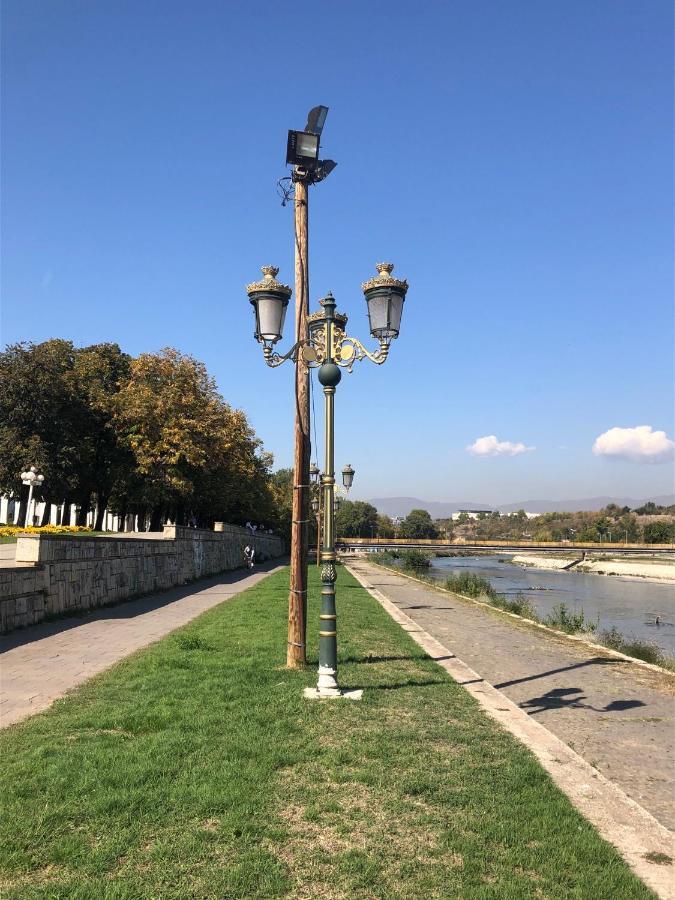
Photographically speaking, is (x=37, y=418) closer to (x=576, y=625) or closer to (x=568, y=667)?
(x=576, y=625)

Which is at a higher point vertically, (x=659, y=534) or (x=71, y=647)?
(x=659, y=534)

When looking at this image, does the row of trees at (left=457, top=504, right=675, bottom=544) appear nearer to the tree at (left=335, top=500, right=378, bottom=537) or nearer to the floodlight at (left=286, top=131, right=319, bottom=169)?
the tree at (left=335, top=500, right=378, bottom=537)

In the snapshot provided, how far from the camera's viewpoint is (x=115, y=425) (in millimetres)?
35906

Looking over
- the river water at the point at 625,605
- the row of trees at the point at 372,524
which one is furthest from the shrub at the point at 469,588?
the row of trees at the point at 372,524

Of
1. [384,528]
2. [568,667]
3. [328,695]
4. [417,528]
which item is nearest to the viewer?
[328,695]

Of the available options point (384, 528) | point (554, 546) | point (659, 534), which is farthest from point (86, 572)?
point (384, 528)

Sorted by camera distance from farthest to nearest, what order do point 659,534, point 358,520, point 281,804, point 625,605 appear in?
point 358,520, point 659,534, point 625,605, point 281,804

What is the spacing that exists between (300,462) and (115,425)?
1158 inches

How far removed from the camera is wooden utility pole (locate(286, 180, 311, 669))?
8328mm

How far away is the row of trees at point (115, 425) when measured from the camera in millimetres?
32594

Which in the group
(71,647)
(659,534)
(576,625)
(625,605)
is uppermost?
(659,534)

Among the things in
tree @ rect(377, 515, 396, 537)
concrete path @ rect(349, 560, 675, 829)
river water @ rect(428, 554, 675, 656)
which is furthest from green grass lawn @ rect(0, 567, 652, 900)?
tree @ rect(377, 515, 396, 537)

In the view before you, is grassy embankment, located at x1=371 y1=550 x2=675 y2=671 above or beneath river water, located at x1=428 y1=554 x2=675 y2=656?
above

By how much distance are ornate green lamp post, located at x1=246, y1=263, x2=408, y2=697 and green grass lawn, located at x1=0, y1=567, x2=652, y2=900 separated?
1.81 feet
